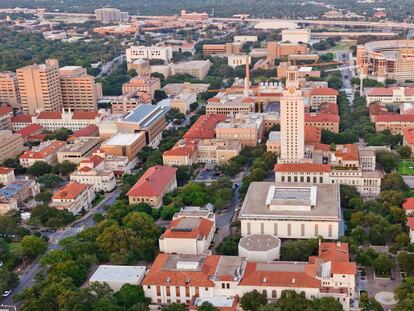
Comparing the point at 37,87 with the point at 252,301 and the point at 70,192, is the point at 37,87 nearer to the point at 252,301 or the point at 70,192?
the point at 70,192

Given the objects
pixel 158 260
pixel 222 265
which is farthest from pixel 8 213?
pixel 222 265

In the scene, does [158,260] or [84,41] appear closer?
[158,260]

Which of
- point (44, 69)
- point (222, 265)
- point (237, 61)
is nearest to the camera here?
point (222, 265)

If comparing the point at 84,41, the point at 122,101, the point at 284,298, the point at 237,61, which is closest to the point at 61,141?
the point at 122,101

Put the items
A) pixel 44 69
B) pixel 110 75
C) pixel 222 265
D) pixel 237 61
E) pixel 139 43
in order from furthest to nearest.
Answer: pixel 139 43
pixel 237 61
pixel 110 75
pixel 44 69
pixel 222 265

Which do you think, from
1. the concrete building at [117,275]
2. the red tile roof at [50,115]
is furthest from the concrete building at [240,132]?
the concrete building at [117,275]

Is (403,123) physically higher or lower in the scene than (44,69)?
lower

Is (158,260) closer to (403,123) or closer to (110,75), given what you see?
(403,123)

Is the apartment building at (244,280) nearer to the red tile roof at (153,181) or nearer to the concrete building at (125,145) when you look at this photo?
the red tile roof at (153,181)
